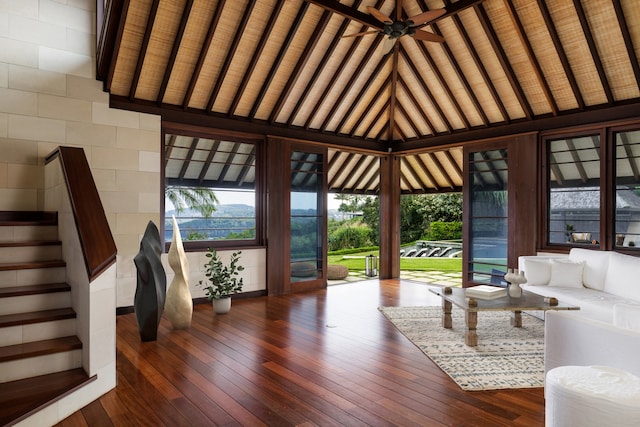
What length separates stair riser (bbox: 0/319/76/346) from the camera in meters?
2.72

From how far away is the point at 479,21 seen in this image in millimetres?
5438

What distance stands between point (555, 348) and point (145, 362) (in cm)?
309

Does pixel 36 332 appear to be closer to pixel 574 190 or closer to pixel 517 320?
pixel 517 320

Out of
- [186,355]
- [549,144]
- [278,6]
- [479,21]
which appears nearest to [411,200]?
[549,144]

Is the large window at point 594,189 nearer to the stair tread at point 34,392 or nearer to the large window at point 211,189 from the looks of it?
the large window at point 211,189

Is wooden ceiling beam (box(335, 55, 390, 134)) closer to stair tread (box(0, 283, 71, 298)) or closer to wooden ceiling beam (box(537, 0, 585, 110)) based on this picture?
wooden ceiling beam (box(537, 0, 585, 110))

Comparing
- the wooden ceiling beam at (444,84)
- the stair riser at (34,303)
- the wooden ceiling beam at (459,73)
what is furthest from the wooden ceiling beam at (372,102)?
the stair riser at (34,303)

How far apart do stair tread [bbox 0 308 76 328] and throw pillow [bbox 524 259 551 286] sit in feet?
15.4

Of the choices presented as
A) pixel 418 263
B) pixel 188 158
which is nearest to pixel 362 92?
pixel 188 158

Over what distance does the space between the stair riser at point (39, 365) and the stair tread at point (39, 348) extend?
0.11 ft

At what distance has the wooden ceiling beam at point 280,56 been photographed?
5.33 m

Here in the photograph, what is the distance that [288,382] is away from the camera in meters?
3.11

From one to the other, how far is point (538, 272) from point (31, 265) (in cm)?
508

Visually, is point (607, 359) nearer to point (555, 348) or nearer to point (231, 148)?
point (555, 348)
